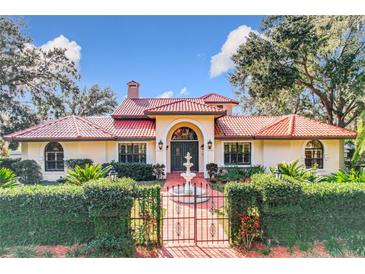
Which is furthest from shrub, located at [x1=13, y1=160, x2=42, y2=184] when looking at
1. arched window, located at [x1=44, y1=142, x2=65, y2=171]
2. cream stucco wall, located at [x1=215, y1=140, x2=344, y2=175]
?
cream stucco wall, located at [x1=215, y1=140, x2=344, y2=175]

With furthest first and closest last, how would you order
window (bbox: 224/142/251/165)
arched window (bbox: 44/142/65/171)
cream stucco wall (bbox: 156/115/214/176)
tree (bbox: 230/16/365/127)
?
tree (bbox: 230/16/365/127), window (bbox: 224/142/251/165), cream stucco wall (bbox: 156/115/214/176), arched window (bbox: 44/142/65/171)

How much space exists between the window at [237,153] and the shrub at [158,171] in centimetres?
464

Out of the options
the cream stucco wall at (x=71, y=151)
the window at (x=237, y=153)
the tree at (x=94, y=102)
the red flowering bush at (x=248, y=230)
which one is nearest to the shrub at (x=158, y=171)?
the cream stucco wall at (x=71, y=151)

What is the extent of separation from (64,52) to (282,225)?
73.9ft

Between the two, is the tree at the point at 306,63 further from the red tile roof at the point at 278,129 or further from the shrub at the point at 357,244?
the shrub at the point at 357,244

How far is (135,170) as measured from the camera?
46.7ft

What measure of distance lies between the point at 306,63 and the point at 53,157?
2215cm

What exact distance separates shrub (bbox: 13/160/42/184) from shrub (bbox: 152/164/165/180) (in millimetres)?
7467

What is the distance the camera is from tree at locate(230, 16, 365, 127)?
1639cm

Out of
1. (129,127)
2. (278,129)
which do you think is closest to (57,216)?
(129,127)

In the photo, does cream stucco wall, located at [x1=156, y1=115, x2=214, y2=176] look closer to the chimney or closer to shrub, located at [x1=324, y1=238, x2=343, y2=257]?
the chimney

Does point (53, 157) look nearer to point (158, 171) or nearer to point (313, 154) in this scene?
point (158, 171)
